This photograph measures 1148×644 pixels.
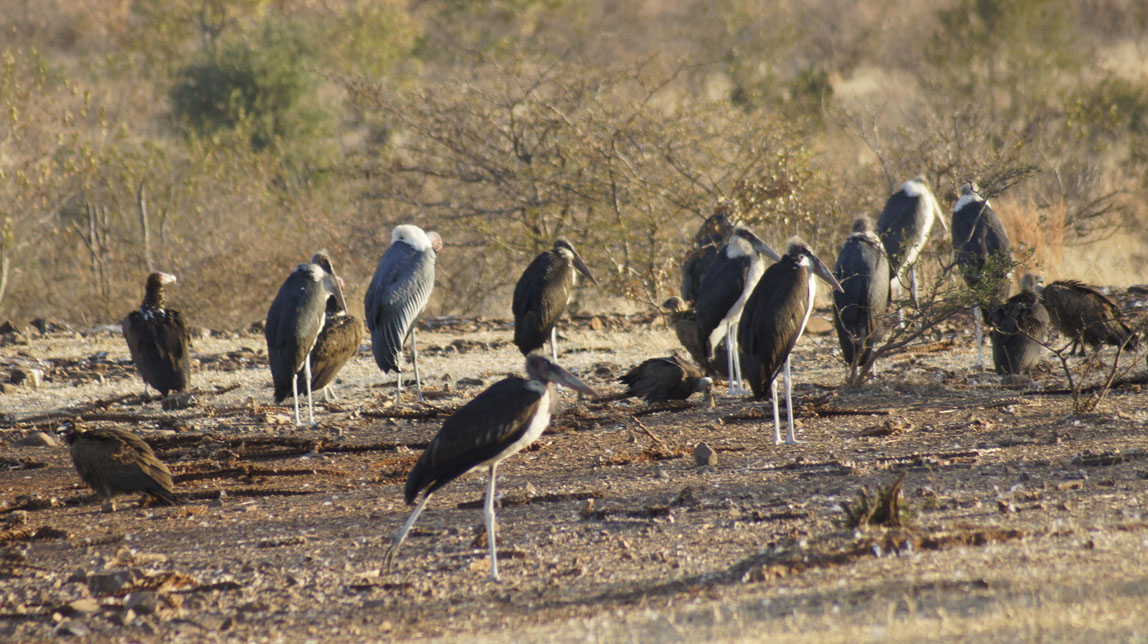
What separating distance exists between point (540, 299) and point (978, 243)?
13.1 feet

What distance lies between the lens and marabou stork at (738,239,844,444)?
7.91 m

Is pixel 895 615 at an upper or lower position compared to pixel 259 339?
lower

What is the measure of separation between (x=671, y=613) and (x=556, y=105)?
12.2 meters

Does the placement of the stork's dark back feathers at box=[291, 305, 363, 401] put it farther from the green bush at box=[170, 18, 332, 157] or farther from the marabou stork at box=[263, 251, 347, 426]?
the green bush at box=[170, 18, 332, 157]

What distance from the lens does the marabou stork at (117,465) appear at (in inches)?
278

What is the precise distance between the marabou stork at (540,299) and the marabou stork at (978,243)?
3210 mm

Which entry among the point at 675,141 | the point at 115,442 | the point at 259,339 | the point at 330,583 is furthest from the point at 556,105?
the point at 330,583

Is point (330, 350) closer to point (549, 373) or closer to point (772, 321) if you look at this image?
point (772, 321)

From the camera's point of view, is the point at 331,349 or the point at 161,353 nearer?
the point at 331,349

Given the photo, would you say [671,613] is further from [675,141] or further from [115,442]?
[675,141]

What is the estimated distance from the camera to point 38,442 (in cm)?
926

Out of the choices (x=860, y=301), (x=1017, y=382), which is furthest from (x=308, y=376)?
(x=1017, y=382)

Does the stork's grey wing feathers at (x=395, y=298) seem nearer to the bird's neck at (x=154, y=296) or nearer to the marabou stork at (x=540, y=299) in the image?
the marabou stork at (x=540, y=299)

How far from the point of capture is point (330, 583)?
5.61m
